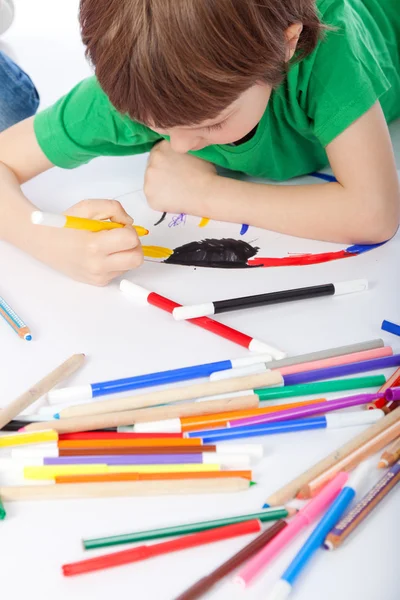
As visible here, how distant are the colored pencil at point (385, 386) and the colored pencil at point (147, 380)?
11 centimetres

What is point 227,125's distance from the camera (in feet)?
2.47

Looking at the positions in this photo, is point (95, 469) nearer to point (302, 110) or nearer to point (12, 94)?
point (302, 110)

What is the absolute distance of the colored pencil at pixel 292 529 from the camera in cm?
52

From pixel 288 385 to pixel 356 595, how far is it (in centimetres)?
21

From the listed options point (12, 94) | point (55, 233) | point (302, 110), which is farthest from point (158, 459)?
point (12, 94)

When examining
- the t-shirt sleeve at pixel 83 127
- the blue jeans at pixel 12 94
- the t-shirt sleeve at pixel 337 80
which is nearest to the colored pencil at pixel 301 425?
the t-shirt sleeve at pixel 337 80

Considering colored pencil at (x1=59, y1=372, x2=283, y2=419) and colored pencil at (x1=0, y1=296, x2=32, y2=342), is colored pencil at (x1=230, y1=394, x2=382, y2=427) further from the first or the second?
colored pencil at (x1=0, y1=296, x2=32, y2=342)

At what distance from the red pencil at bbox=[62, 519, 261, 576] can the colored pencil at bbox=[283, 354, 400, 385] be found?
16cm

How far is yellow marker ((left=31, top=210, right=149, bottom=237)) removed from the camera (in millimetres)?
689

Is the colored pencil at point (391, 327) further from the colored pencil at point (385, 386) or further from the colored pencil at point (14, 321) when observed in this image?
the colored pencil at point (14, 321)

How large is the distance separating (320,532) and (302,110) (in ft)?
1.72

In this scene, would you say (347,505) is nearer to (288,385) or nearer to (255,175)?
(288,385)

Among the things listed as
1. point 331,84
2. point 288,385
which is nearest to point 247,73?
point 331,84

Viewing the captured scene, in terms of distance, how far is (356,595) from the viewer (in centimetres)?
51
